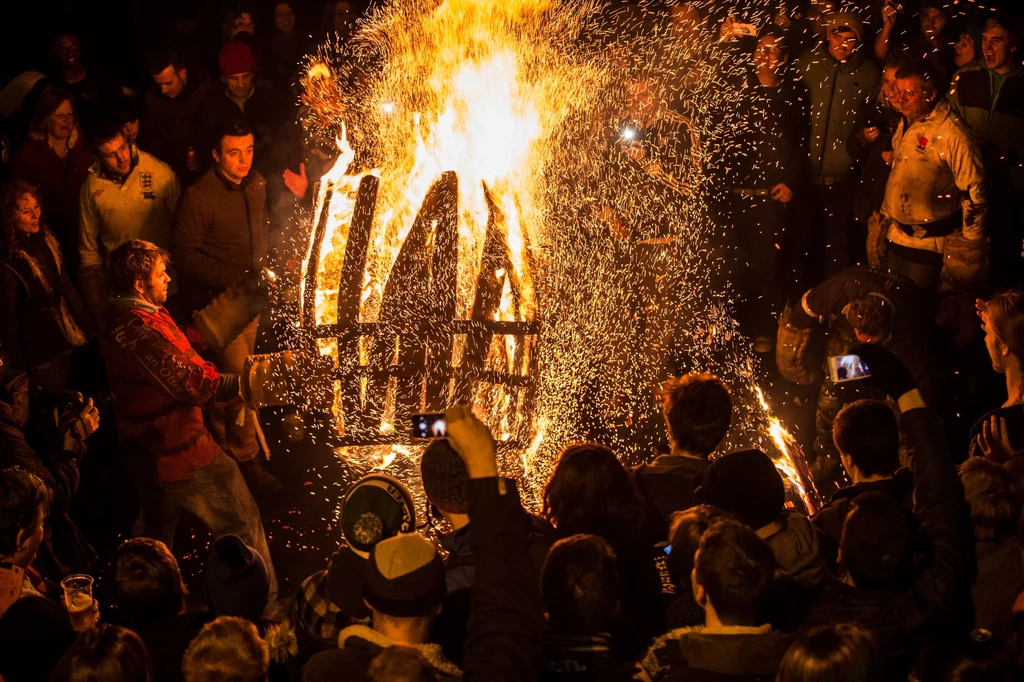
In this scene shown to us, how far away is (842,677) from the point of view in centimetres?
282

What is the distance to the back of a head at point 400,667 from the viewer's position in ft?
8.86

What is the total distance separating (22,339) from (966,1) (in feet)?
23.7

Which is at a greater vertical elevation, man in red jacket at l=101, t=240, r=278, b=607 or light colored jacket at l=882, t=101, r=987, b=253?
light colored jacket at l=882, t=101, r=987, b=253

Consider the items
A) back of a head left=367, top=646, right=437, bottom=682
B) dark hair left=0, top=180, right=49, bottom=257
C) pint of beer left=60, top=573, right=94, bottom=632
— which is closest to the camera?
back of a head left=367, top=646, right=437, bottom=682

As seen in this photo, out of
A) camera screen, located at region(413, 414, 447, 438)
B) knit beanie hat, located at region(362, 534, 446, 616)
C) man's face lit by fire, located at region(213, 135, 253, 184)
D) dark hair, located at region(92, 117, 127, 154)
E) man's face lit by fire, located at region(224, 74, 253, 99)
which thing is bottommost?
knit beanie hat, located at region(362, 534, 446, 616)

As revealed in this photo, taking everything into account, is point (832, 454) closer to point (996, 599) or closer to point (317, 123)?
point (996, 599)

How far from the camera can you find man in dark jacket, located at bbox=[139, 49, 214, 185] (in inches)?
349

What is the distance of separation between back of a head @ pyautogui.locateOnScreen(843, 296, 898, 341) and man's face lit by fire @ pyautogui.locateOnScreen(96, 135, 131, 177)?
4701 mm

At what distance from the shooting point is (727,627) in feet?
10.2

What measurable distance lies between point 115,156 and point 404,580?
5.62 m

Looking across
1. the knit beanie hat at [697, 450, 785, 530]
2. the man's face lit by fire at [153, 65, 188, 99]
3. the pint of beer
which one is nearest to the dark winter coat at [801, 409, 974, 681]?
the knit beanie hat at [697, 450, 785, 530]

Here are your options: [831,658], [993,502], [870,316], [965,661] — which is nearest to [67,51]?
[870,316]

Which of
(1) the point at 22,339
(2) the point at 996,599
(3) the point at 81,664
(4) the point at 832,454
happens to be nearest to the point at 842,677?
(2) the point at 996,599

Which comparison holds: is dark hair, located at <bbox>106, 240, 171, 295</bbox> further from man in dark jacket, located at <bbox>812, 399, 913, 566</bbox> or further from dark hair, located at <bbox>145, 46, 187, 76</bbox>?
dark hair, located at <bbox>145, 46, 187, 76</bbox>
